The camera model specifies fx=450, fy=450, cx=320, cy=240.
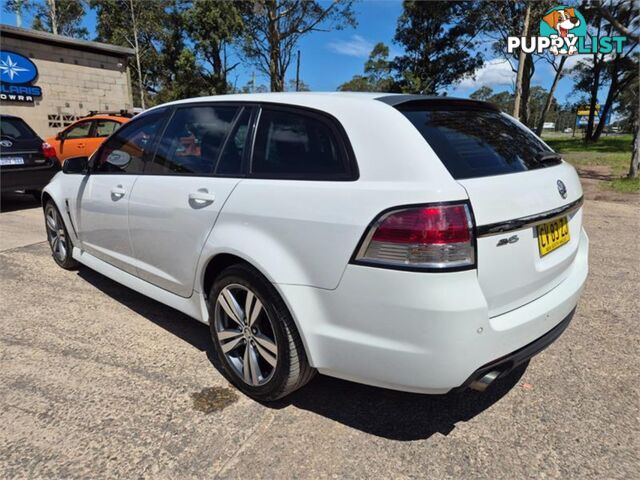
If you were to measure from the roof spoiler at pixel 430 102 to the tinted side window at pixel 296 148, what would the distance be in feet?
1.16

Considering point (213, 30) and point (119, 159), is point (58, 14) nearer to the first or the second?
point (213, 30)

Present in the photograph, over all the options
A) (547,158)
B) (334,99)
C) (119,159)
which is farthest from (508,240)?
(119,159)

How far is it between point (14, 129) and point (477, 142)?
7.99m

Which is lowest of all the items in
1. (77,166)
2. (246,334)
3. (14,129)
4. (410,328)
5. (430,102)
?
(246,334)

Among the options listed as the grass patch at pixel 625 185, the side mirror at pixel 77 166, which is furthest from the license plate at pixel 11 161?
the grass patch at pixel 625 185

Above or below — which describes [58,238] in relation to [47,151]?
below

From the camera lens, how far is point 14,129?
748 cm

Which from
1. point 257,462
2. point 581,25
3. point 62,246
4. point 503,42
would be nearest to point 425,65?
point 503,42

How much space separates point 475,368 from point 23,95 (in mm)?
17552

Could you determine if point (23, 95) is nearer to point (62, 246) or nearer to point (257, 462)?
point (62, 246)

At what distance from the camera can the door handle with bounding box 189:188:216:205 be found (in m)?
2.49

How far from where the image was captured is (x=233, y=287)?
7.96ft

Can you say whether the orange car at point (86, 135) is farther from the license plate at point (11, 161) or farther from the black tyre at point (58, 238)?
the black tyre at point (58, 238)

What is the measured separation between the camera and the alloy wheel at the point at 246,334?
7.66 ft
